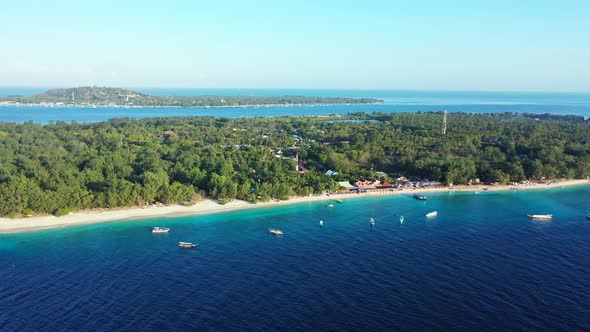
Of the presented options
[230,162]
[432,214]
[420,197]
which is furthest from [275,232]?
[230,162]

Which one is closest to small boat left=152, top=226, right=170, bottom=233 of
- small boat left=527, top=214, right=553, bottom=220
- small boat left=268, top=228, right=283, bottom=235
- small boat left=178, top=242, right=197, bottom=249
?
small boat left=178, top=242, right=197, bottom=249

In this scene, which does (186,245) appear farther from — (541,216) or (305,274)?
(541,216)

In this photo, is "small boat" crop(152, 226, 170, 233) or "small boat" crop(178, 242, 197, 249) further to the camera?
"small boat" crop(152, 226, 170, 233)

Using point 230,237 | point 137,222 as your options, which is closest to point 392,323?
point 230,237

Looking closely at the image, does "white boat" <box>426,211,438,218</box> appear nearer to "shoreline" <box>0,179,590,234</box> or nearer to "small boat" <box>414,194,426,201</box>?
"small boat" <box>414,194,426,201</box>

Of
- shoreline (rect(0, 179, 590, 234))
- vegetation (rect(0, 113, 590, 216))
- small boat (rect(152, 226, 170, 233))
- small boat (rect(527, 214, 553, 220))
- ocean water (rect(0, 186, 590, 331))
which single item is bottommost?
ocean water (rect(0, 186, 590, 331))

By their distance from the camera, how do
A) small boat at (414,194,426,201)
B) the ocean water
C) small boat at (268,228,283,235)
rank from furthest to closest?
1. small boat at (414,194,426,201)
2. small boat at (268,228,283,235)
3. the ocean water

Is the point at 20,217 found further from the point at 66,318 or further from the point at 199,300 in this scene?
the point at 199,300

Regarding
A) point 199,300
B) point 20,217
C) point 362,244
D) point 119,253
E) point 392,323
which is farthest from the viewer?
point 20,217
